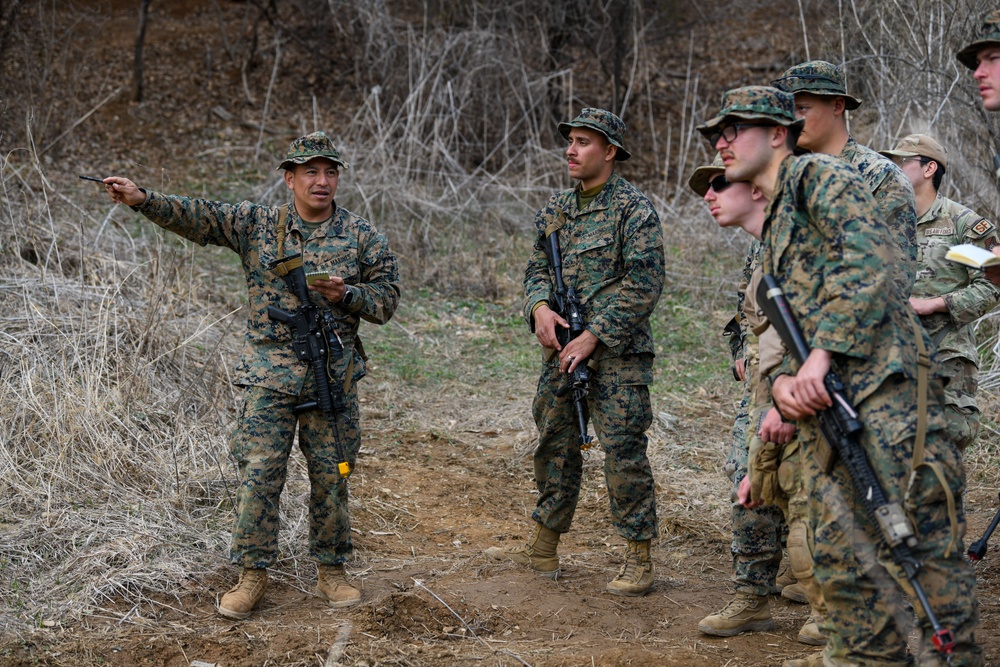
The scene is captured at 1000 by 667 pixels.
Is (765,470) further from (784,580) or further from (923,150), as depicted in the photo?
(923,150)

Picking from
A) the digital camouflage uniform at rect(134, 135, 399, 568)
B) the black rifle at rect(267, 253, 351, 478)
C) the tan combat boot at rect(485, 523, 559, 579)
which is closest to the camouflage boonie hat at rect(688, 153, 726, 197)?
the digital camouflage uniform at rect(134, 135, 399, 568)

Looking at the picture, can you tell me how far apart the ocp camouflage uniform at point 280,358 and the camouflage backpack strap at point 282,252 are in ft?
0.06

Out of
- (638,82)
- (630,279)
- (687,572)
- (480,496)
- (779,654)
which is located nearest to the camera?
(779,654)

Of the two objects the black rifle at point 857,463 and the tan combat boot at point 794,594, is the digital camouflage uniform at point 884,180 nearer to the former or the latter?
the black rifle at point 857,463

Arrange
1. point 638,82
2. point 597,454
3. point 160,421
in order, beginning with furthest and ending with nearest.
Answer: point 638,82
point 597,454
point 160,421

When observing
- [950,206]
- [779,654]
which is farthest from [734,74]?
[779,654]

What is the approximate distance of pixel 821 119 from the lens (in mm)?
4461

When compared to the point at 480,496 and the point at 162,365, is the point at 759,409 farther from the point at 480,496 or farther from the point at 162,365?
the point at 162,365

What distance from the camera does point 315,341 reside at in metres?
4.75

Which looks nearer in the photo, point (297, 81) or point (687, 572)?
point (687, 572)

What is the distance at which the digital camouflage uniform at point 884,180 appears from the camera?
13.4ft

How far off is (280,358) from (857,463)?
269 centimetres

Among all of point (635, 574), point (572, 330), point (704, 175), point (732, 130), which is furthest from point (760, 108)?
point (635, 574)

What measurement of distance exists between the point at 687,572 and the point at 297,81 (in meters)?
13.1
